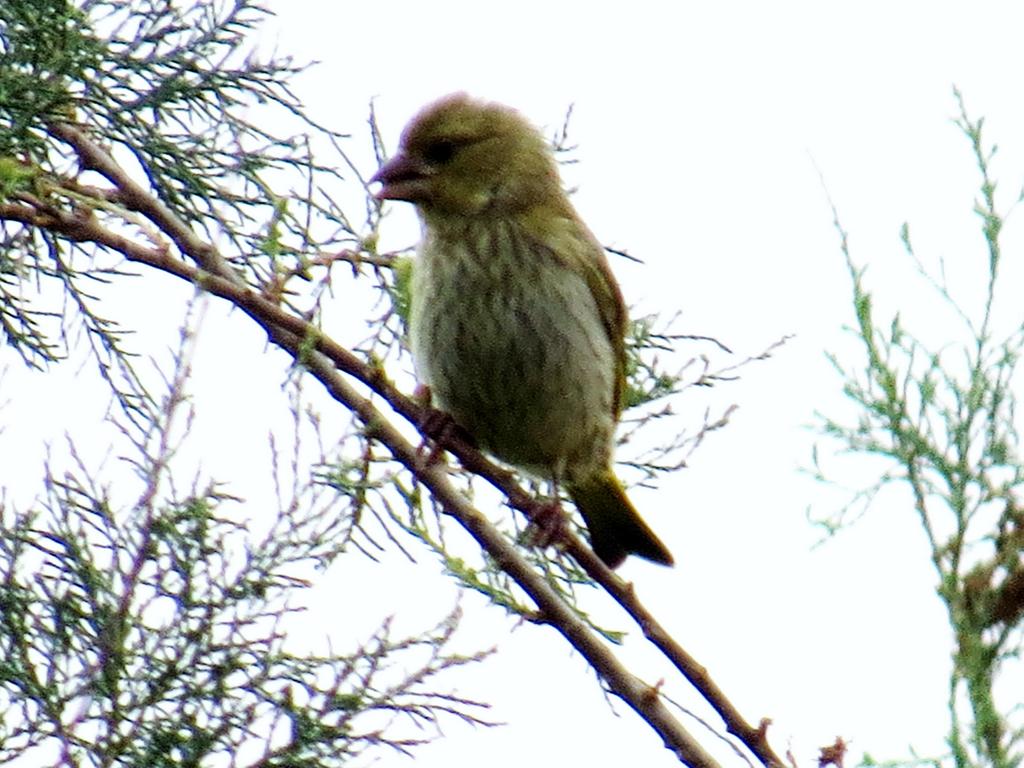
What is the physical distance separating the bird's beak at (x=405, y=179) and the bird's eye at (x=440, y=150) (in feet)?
0.14

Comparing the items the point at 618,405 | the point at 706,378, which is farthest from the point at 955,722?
the point at 618,405

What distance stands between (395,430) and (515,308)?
5.43 feet

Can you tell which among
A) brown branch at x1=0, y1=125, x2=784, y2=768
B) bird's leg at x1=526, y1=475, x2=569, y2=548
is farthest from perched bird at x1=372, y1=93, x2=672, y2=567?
brown branch at x1=0, y1=125, x2=784, y2=768

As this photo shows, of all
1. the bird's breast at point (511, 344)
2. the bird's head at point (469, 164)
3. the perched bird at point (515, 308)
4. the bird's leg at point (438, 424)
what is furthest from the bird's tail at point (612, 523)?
the bird's head at point (469, 164)

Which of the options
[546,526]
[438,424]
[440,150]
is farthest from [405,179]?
[546,526]

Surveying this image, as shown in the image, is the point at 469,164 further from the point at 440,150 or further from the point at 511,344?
the point at 511,344

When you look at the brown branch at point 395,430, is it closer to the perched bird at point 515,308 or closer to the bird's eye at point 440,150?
the perched bird at point 515,308

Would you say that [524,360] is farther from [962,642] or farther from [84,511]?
[962,642]

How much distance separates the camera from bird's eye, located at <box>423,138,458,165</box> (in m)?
4.65

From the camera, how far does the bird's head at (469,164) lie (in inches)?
180

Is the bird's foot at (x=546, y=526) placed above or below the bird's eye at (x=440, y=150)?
below

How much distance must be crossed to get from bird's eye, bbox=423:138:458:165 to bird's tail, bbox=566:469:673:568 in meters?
1.00

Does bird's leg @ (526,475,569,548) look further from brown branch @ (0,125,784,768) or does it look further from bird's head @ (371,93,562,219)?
bird's head @ (371,93,562,219)

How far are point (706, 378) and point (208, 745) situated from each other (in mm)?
1551
